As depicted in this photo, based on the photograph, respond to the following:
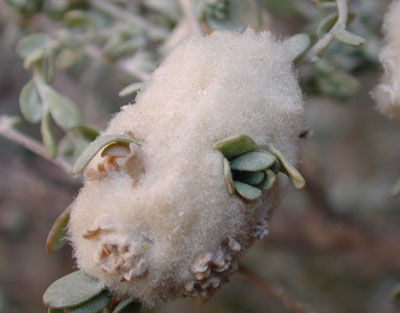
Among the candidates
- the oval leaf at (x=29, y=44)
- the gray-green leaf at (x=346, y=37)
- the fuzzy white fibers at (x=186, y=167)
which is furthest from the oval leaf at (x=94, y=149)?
the oval leaf at (x=29, y=44)

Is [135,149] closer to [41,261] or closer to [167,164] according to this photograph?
[167,164]

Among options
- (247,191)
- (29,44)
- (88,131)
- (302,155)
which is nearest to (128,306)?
(247,191)

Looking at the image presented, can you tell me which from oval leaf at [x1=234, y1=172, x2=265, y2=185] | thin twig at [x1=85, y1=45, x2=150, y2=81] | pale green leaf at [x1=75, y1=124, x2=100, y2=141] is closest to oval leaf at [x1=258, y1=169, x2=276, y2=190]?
oval leaf at [x1=234, y1=172, x2=265, y2=185]

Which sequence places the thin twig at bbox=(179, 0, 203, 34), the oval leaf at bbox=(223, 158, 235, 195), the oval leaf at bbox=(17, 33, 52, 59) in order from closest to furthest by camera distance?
the oval leaf at bbox=(223, 158, 235, 195) → the thin twig at bbox=(179, 0, 203, 34) → the oval leaf at bbox=(17, 33, 52, 59)

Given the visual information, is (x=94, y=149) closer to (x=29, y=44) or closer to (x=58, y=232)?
(x=58, y=232)

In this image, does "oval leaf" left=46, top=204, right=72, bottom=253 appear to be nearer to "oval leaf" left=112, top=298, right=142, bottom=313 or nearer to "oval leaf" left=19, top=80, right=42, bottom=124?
"oval leaf" left=112, top=298, right=142, bottom=313

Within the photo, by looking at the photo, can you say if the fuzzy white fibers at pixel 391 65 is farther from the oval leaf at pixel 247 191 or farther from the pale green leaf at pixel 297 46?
the oval leaf at pixel 247 191
